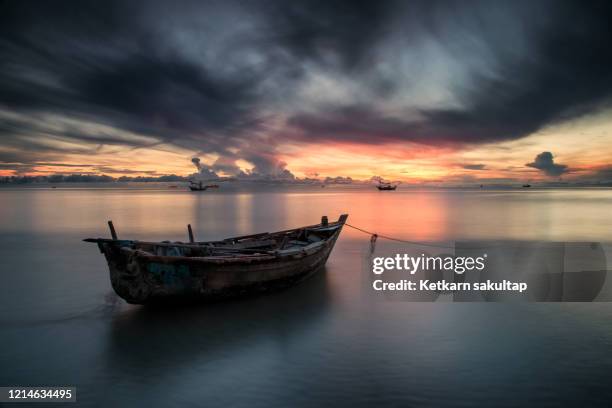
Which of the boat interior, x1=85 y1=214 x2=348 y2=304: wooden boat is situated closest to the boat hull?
x1=85 y1=214 x2=348 y2=304: wooden boat

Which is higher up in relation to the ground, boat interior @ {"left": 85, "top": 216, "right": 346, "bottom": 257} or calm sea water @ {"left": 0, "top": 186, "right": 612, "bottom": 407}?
boat interior @ {"left": 85, "top": 216, "right": 346, "bottom": 257}

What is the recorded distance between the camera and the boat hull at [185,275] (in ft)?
24.8

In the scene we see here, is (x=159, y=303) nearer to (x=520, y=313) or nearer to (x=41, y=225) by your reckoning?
(x=520, y=313)

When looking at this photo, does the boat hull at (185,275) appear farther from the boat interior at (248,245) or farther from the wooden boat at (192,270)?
the boat interior at (248,245)

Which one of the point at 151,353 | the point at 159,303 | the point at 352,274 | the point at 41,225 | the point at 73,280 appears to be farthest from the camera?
the point at 41,225

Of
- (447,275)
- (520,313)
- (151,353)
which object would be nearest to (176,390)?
(151,353)

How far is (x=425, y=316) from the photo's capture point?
8.45m

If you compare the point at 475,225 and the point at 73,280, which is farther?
the point at 475,225

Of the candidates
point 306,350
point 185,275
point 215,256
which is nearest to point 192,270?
point 185,275

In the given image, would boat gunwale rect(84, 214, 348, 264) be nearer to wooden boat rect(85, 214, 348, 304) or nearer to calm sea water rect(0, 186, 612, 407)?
wooden boat rect(85, 214, 348, 304)

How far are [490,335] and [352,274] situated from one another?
19.1 feet

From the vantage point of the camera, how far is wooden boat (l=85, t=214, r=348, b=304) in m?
7.57

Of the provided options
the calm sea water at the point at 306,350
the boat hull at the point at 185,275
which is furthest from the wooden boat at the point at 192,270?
the calm sea water at the point at 306,350

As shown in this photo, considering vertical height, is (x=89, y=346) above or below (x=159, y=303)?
below
